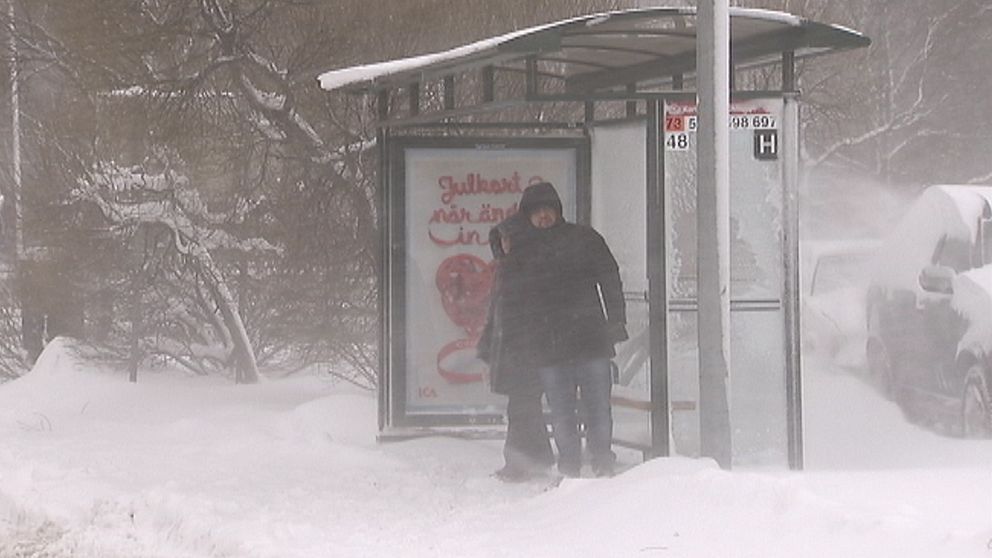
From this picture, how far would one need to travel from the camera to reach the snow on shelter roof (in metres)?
9.50

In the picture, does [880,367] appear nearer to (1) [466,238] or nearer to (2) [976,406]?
(2) [976,406]

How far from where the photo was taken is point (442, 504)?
9.63 meters

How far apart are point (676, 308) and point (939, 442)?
3400 mm

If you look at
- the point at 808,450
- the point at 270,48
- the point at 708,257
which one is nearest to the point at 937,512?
the point at 708,257

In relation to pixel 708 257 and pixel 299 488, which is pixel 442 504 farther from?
pixel 708 257

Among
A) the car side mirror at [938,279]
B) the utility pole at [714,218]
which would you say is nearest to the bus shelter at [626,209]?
the utility pole at [714,218]

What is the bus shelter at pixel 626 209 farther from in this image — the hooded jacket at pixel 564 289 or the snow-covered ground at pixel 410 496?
the snow-covered ground at pixel 410 496

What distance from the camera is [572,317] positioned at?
33.8 feet

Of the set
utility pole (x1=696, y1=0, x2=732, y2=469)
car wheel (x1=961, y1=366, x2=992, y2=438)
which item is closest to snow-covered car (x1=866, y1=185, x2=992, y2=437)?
car wheel (x1=961, y1=366, x2=992, y2=438)

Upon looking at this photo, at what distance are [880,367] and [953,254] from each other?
158 centimetres

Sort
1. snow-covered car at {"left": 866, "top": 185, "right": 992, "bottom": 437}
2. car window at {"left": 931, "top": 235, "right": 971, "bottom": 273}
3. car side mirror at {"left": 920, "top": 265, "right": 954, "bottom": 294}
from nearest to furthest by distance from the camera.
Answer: snow-covered car at {"left": 866, "top": 185, "right": 992, "bottom": 437} < car side mirror at {"left": 920, "top": 265, "right": 954, "bottom": 294} < car window at {"left": 931, "top": 235, "right": 971, "bottom": 273}

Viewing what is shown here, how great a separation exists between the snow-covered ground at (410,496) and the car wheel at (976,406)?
0.20m

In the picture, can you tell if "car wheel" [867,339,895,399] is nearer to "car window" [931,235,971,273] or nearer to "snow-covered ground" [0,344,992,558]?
"snow-covered ground" [0,344,992,558]

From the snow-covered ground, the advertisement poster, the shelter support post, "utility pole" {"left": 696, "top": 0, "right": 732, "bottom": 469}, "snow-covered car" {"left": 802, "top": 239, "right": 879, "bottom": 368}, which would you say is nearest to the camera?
the snow-covered ground
